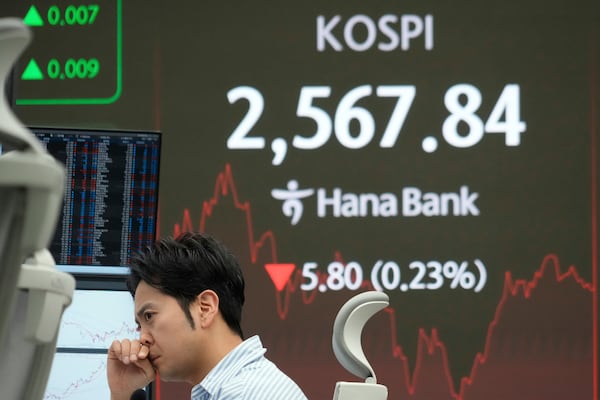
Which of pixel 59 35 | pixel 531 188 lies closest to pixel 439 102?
pixel 531 188

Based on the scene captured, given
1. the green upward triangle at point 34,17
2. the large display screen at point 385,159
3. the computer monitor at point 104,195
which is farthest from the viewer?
the large display screen at point 385,159

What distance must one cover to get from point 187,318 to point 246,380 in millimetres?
188

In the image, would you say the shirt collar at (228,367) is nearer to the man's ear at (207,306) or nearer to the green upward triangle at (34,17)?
the man's ear at (207,306)

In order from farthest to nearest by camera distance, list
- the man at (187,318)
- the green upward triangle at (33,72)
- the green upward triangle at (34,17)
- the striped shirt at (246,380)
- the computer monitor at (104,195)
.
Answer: the green upward triangle at (33,72), the green upward triangle at (34,17), the computer monitor at (104,195), the man at (187,318), the striped shirt at (246,380)

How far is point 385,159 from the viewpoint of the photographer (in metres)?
4.18

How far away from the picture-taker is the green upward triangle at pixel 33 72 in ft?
14.1

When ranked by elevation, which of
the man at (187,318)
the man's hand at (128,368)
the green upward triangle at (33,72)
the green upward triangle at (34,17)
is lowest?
the man's hand at (128,368)

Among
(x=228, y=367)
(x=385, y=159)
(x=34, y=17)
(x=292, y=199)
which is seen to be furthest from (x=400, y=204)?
(x=228, y=367)

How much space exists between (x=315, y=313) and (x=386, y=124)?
0.77 metres

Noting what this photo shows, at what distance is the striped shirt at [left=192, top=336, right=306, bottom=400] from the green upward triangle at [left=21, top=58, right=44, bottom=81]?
2.84 m

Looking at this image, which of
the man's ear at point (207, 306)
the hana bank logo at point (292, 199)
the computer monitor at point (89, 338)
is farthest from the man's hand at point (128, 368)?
the hana bank logo at point (292, 199)

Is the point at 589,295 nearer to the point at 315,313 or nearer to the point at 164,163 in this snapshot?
the point at 315,313

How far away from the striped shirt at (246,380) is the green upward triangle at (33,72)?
9.31 ft

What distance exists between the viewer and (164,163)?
4176mm
